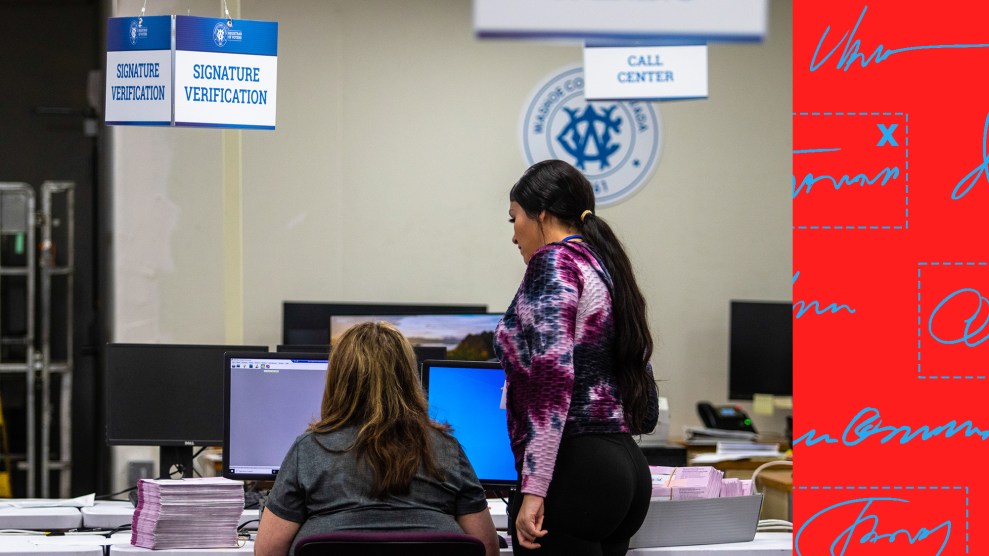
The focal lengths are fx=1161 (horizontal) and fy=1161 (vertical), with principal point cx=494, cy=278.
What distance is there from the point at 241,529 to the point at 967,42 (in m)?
2.08

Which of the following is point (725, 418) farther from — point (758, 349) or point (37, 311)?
point (37, 311)

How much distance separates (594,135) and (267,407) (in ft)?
11.9

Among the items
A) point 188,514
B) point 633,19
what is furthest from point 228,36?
point 633,19

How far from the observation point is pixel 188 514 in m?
2.69

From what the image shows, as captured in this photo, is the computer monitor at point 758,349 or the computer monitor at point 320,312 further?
the computer monitor at point 758,349

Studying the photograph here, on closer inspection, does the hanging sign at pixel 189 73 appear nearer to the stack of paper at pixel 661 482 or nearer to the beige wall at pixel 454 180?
the stack of paper at pixel 661 482

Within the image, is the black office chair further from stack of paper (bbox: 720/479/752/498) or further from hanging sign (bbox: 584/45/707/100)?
hanging sign (bbox: 584/45/707/100)

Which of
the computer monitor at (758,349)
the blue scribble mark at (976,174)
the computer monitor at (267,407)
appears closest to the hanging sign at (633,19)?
the blue scribble mark at (976,174)

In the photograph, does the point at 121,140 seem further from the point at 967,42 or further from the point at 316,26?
the point at 967,42

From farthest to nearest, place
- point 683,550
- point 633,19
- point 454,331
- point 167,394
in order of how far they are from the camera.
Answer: point 454,331
point 167,394
point 683,550
point 633,19

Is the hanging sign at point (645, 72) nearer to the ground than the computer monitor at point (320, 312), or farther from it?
farther from it

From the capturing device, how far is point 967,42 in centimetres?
172

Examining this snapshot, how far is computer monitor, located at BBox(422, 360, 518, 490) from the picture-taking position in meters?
2.97

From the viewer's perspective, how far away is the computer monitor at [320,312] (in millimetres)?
5484
